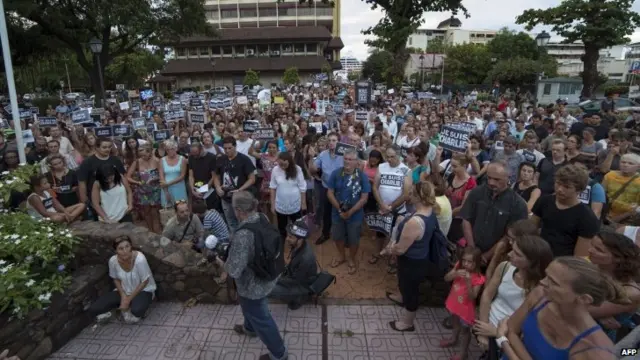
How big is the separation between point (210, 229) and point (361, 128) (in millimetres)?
4971

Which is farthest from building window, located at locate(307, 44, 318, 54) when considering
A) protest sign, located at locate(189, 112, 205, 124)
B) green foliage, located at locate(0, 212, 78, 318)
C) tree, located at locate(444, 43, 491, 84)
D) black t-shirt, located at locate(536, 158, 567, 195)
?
green foliage, located at locate(0, 212, 78, 318)

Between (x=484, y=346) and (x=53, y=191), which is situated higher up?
(x=53, y=191)

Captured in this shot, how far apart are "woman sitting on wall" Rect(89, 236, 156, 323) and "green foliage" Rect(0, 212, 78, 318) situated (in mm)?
465

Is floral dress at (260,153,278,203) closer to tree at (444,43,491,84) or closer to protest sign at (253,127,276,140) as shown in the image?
protest sign at (253,127,276,140)

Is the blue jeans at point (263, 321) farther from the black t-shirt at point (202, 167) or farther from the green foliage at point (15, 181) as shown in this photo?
the black t-shirt at point (202, 167)

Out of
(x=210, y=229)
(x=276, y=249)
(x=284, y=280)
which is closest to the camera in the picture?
(x=276, y=249)

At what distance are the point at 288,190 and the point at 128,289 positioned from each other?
2.38 m

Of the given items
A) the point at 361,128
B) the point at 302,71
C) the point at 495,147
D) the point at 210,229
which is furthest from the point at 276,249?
the point at 302,71

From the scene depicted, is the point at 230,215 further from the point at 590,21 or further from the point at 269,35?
the point at 269,35

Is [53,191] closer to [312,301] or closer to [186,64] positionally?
[312,301]

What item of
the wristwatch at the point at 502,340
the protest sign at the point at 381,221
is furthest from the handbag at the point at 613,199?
the wristwatch at the point at 502,340

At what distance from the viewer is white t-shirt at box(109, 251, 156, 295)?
4.57m

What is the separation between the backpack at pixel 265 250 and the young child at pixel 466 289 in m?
1.68

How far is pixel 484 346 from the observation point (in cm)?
308
